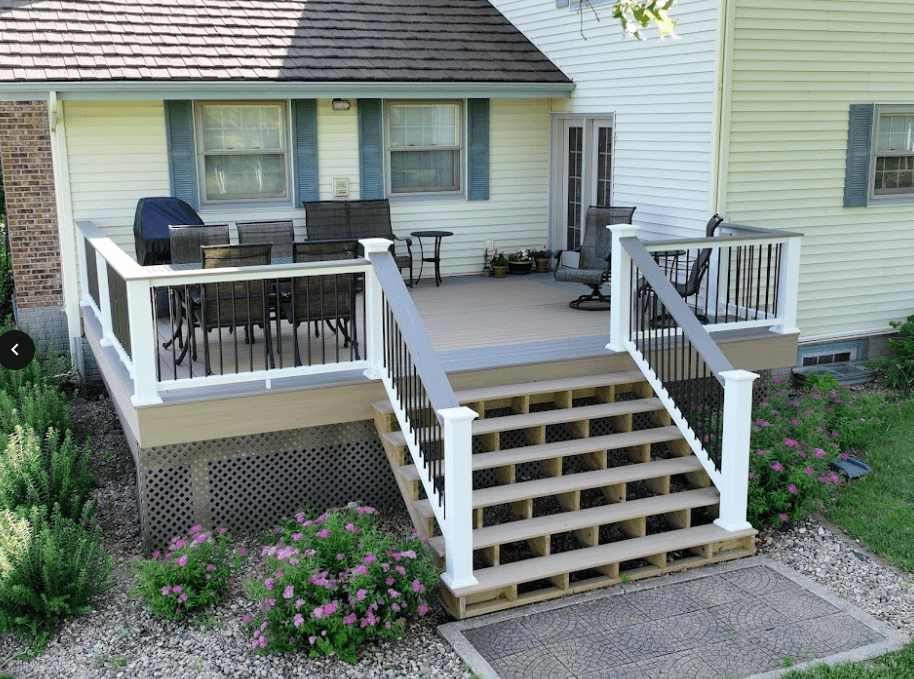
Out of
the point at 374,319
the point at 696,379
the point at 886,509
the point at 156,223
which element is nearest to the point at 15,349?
the point at 374,319

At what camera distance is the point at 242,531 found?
664cm

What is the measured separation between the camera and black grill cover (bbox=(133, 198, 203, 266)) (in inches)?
356

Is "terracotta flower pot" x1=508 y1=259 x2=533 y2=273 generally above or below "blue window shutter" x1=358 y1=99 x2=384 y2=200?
below

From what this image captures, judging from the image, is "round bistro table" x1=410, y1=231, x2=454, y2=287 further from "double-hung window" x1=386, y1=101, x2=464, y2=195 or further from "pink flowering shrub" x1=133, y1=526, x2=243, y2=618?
"pink flowering shrub" x1=133, y1=526, x2=243, y2=618

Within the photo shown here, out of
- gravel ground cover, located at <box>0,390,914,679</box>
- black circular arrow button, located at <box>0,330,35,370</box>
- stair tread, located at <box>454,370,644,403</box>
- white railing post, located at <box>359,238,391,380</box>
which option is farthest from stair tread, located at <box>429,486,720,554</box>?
black circular arrow button, located at <box>0,330,35,370</box>

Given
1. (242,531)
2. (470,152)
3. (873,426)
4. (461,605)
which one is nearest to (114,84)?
(470,152)

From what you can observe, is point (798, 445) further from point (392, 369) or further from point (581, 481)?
point (392, 369)

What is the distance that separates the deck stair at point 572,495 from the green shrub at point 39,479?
7.41ft

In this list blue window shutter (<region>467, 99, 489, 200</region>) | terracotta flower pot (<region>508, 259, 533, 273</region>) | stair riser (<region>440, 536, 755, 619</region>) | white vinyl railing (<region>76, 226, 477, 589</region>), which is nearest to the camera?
white vinyl railing (<region>76, 226, 477, 589</region>)

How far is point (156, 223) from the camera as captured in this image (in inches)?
364

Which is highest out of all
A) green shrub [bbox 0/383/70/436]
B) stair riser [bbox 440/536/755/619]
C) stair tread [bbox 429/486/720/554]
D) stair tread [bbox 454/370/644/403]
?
stair tread [bbox 454/370/644/403]

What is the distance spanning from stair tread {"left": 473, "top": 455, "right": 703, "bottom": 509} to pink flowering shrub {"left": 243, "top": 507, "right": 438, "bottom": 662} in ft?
2.55

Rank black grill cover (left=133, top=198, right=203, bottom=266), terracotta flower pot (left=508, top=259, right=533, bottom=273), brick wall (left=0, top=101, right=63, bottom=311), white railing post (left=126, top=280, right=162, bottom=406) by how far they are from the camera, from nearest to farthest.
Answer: white railing post (left=126, top=280, right=162, bottom=406), black grill cover (left=133, top=198, right=203, bottom=266), brick wall (left=0, top=101, right=63, bottom=311), terracotta flower pot (left=508, top=259, right=533, bottom=273)

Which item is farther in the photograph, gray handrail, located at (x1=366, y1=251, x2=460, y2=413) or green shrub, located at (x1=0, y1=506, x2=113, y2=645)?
gray handrail, located at (x1=366, y1=251, x2=460, y2=413)
